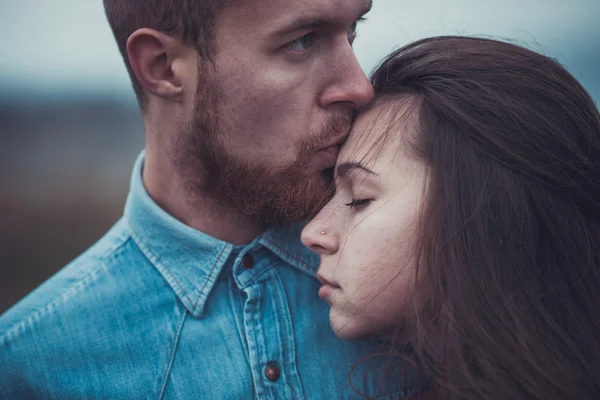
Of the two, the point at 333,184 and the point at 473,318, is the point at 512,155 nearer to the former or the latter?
the point at 473,318

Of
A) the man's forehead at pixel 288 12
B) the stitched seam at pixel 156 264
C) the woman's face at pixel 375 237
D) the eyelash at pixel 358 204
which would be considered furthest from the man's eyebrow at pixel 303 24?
the stitched seam at pixel 156 264

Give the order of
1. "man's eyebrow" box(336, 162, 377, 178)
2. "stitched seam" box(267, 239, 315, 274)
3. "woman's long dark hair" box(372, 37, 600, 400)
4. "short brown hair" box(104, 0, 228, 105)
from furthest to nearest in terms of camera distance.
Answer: "stitched seam" box(267, 239, 315, 274), "short brown hair" box(104, 0, 228, 105), "man's eyebrow" box(336, 162, 377, 178), "woman's long dark hair" box(372, 37, 600, 400)

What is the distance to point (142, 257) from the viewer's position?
1.93 metres

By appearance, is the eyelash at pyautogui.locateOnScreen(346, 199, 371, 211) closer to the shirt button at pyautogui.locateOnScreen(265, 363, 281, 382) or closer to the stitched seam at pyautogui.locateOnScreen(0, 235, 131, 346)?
the shirt button at pyautogui.locateOnScreen(265, 363, 281, 382)

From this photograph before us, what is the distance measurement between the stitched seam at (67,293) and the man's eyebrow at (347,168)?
2.60 ft

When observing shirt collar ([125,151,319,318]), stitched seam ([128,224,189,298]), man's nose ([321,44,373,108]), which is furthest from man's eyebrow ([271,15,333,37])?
stitched seam ([128,224,189,298])

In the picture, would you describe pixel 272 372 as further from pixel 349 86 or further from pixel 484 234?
pixel 349 86

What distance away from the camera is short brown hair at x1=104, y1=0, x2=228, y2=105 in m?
1.83

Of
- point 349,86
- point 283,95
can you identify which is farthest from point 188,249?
point 349,86

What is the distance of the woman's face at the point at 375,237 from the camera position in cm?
152

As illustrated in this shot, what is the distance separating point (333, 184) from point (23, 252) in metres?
Result: 5.69

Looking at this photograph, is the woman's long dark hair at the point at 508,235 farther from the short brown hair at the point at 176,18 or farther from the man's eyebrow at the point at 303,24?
the short brown hair at the point at 176,18

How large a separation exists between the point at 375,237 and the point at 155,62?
3.29ft

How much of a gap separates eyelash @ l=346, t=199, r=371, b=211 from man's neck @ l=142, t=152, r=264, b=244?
47cm
